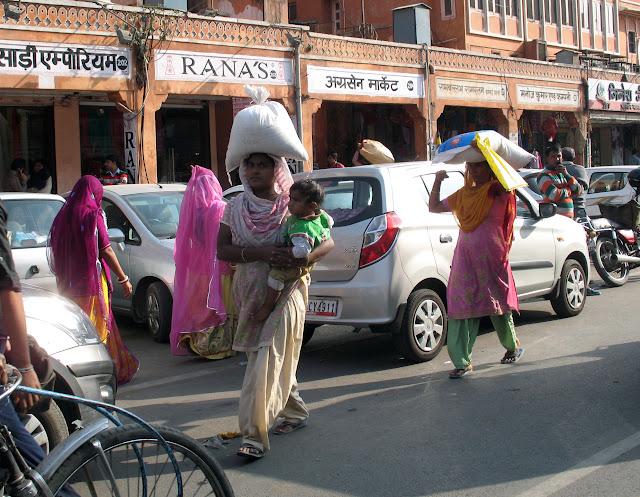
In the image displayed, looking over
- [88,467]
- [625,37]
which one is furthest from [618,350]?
[625,37]

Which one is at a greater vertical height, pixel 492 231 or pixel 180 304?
pixel 492 231

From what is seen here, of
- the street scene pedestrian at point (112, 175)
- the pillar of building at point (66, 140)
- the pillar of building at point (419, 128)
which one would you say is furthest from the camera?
the pillar of building at point (419, 128)

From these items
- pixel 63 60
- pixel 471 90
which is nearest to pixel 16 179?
pixel 63 60

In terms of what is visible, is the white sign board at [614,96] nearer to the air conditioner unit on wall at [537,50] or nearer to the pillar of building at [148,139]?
the air conditioner unit on wall at [537,50]

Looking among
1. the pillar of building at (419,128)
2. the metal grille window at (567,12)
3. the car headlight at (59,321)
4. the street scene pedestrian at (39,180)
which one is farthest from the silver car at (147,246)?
the metal grille window at (567,12)

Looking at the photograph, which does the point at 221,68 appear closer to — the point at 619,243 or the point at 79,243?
the point at 619,243

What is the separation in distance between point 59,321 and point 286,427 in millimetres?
1563

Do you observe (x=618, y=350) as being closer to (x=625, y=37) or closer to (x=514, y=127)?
(x=514, y=127)

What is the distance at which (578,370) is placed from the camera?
19.6 ft

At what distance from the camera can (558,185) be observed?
988cm

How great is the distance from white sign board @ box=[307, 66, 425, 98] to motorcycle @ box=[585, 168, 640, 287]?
27.0ft

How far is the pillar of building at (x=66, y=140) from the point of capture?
16625mm

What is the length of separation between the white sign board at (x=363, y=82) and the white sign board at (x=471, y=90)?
0.96 metres

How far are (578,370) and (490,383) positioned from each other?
801mm
